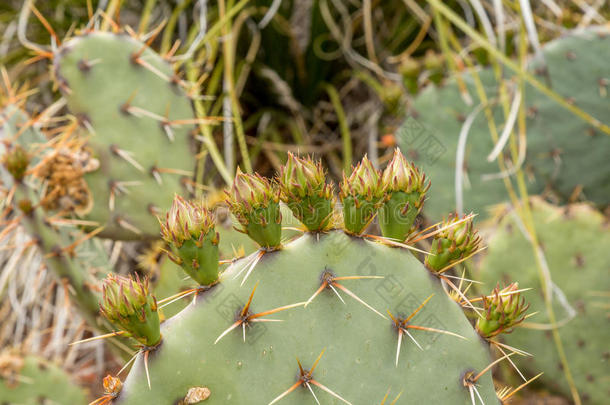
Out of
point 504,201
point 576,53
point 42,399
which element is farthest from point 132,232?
point 576,53

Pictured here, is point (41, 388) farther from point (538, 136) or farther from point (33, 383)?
point (538, 136)

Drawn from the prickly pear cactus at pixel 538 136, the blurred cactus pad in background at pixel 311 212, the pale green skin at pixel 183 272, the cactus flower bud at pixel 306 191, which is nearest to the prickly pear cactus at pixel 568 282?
the blurred cactus pad in background at pixel 311 212

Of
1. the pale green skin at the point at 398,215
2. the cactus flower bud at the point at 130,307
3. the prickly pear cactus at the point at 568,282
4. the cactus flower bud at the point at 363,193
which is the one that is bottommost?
the prickly pear cactus at the point at 568,282

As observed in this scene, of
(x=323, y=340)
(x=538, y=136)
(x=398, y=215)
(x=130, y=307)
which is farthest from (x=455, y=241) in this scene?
(x=538, y=136)

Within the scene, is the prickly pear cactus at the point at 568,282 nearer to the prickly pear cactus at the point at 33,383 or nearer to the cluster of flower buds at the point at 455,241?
the cluster of flower buds at the point at 455,241

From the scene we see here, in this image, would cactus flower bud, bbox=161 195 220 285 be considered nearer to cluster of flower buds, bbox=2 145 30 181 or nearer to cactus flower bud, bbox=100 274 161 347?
cactus flower bud, bbox=100 274 161 347

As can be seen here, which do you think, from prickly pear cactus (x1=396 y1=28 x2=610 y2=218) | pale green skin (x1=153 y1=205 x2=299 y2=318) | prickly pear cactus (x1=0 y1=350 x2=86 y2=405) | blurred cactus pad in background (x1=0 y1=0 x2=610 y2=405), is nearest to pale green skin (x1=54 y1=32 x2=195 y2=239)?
blurred cactus pad in background (x1=0 y1=0 x2=610 y2=405)
